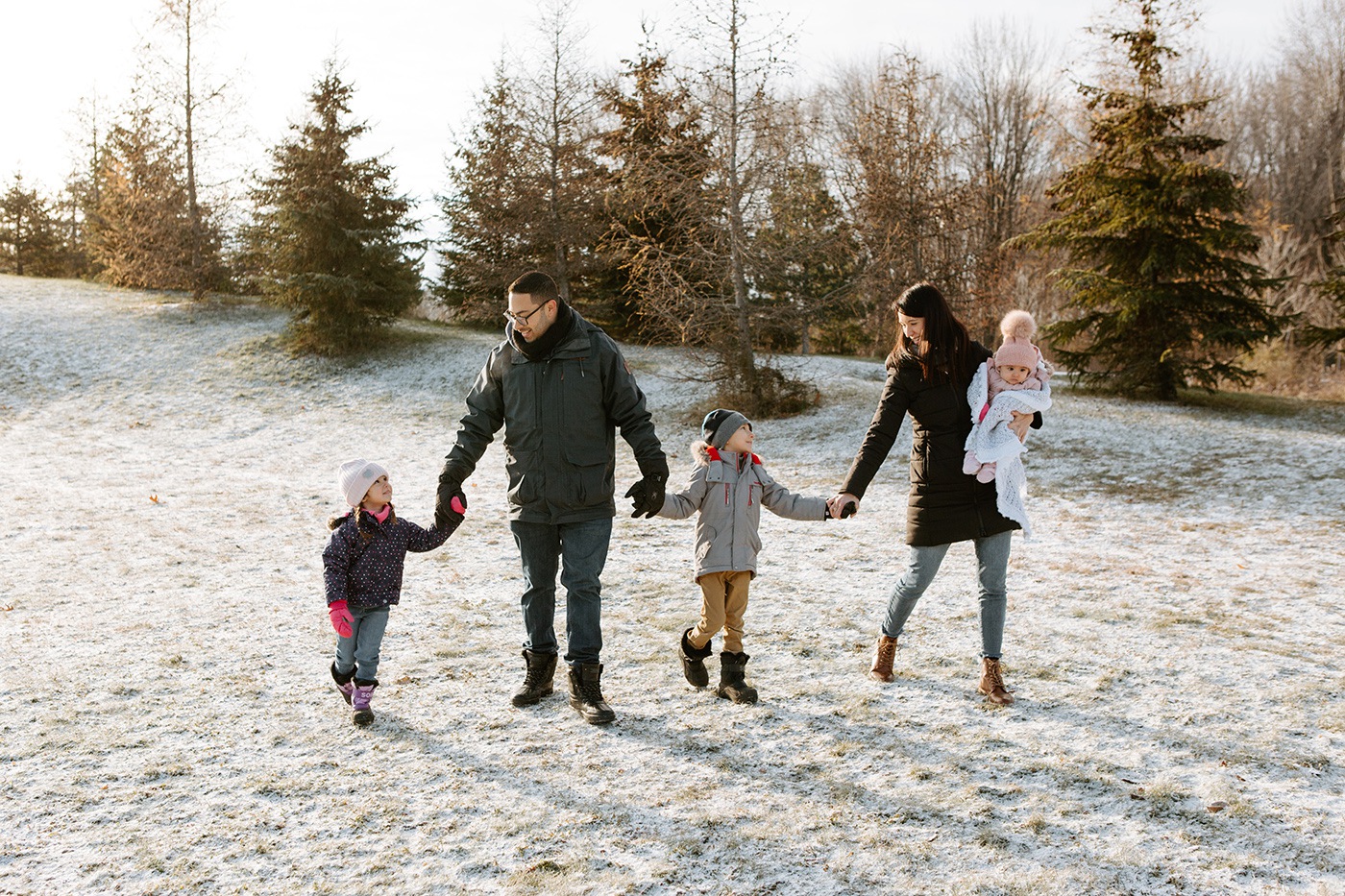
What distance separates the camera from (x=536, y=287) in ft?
13.9

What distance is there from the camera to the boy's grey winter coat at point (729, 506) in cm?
441

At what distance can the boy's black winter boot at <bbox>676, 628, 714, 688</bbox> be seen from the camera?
4.78 meters

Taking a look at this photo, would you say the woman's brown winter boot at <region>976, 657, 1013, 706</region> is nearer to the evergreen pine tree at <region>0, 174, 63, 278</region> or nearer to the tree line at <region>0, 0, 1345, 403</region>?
the tree line at <region>0, 0, 1345, 403</region>

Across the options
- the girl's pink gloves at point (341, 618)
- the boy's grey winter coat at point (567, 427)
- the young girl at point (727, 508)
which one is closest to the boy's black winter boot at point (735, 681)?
the young girl at point (727, 508)

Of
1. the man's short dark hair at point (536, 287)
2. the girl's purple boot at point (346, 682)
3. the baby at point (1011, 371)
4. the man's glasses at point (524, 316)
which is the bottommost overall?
the girl's purple boot at point (346, 682)

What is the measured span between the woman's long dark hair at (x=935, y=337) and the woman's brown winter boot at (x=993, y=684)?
148 cm

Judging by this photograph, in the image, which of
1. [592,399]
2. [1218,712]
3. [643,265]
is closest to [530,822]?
[592,399]

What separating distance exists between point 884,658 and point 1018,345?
183cm

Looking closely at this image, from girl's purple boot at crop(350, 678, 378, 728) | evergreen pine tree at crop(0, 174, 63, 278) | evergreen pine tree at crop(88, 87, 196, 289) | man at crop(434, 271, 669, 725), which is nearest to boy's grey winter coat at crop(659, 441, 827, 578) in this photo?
man at crop(434, 271, 669, 725)

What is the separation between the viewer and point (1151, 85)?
1487 centimetres

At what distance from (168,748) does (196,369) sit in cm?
1703

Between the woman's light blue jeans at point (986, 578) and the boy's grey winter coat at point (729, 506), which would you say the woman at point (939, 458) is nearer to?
the woman's light blue jeans at point (986, 578)

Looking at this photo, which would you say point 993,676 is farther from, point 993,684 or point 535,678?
point 535,678

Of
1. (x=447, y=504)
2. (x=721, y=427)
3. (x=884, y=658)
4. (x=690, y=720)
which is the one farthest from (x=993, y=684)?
(x=447, y=504)
